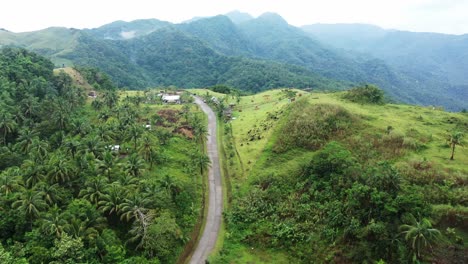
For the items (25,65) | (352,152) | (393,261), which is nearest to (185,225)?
(393,261)

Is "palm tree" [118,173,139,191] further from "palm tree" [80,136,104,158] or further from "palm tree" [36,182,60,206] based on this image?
"palm tree" [80,136,104,158]

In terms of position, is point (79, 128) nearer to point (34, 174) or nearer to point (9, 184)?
point (34, 174)

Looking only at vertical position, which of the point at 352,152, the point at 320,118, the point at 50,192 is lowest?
the point at 50,192

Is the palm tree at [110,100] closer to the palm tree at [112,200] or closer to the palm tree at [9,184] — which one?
the palm tree at [9,184]

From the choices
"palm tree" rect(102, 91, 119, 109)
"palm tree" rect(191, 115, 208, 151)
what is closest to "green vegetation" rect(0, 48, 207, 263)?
"palm tree" rect(191, 115, 208, 151)

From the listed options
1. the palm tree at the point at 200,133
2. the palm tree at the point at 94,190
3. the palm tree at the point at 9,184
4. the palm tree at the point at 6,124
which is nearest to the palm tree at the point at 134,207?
the palm tree at the point at 94,190

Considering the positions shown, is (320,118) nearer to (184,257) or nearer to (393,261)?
(393,261)
